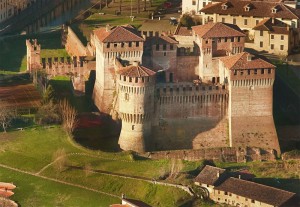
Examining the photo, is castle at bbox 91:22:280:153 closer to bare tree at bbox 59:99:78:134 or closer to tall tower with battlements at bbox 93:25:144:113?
tall tower with battlements at bbox 93:25:144:113

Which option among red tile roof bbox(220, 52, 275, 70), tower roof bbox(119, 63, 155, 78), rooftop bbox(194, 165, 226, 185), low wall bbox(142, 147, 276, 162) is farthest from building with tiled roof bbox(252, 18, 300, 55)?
rooftop bbox(194, 165, 226, 185)

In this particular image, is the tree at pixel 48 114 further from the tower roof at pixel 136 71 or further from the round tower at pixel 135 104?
the tower roof at pixel 136 71

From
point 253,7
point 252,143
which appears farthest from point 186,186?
point 253,7

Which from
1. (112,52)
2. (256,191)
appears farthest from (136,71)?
(256,191)

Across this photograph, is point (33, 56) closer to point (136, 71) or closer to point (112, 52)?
point (112, 52)

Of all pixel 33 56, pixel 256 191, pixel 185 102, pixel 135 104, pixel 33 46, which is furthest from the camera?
pixel 33 46

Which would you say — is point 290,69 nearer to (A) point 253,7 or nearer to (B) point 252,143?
(A) point 253,7
